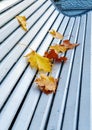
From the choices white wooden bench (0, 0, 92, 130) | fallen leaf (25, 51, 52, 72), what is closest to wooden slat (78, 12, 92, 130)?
Result: white wooden bench (0, 0, 92, 130)

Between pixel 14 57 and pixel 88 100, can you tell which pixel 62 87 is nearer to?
pixel 88 100

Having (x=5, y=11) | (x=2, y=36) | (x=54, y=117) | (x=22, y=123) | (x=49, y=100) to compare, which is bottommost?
(x=22, y=123)

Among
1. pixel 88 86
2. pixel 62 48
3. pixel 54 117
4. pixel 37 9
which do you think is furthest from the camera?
pixel 37 9

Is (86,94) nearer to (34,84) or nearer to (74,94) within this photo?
(74,94)

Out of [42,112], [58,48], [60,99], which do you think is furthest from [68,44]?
[42,112]

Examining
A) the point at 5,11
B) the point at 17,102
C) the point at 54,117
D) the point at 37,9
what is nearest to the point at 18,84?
the point at 17,102
